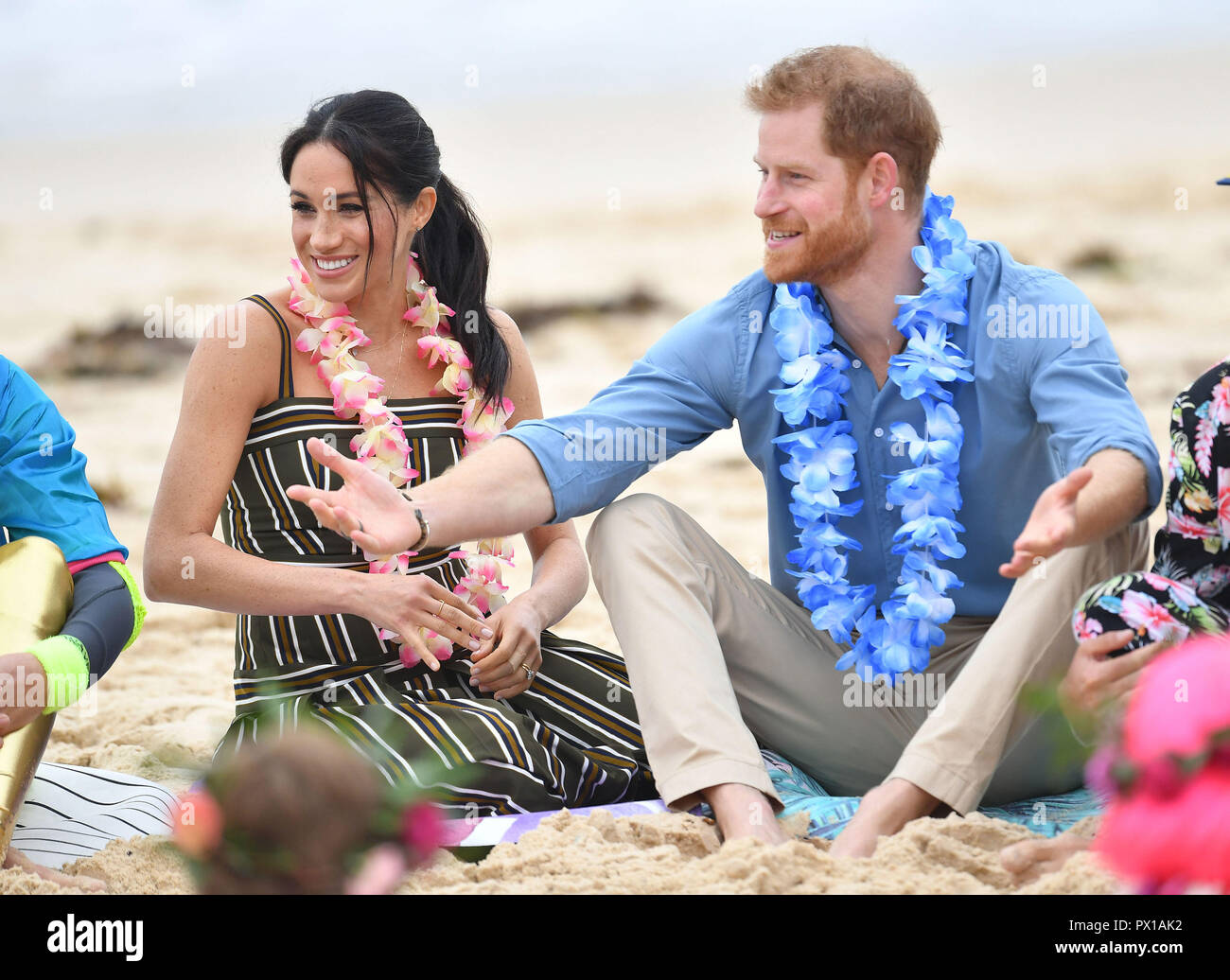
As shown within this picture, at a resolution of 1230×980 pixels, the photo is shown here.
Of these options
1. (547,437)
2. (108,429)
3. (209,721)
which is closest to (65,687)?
(547,437)

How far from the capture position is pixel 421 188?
11.7 feet

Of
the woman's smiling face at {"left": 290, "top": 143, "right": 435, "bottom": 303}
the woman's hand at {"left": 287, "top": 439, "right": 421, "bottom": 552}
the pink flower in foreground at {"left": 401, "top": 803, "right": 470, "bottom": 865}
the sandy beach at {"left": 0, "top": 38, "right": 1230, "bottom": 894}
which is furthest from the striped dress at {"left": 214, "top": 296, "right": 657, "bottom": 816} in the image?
the sandy beach at {"left": 0, "top": 38, "right": 1230, "bottom": 894}

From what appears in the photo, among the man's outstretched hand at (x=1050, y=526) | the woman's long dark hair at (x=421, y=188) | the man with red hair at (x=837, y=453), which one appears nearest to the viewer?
the man's outstretched hand at (x=1050, y=526)

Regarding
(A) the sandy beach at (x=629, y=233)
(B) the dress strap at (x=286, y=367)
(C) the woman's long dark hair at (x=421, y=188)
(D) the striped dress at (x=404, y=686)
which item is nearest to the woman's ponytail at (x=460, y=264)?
(C) the woman's long dark hair at (x=421, y=188)

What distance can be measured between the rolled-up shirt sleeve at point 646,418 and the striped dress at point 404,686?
0.45 meters

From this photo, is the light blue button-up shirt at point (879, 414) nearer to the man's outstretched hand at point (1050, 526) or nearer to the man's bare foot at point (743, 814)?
the man's outstretched hand at point (1050, 526)

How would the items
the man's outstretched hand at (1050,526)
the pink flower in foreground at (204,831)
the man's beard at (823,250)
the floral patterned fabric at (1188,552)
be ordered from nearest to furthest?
the pink flower in foreground at (204,831) < the man's outstretched hand at (1050,526) < the floral patterned fabric at (1188,552) < the man's beard at (823,250)

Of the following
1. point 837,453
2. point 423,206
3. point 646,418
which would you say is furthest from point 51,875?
point 837,453

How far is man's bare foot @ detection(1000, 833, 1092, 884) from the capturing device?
95.3 inches

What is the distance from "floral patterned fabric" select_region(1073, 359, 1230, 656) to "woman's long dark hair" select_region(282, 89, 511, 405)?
162cm

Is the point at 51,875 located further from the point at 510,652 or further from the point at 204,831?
the point at 204,831

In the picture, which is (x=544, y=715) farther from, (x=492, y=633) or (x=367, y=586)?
(x=367, y=586)

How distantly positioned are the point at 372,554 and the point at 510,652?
0.39m

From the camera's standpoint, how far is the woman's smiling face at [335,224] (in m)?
3.42
